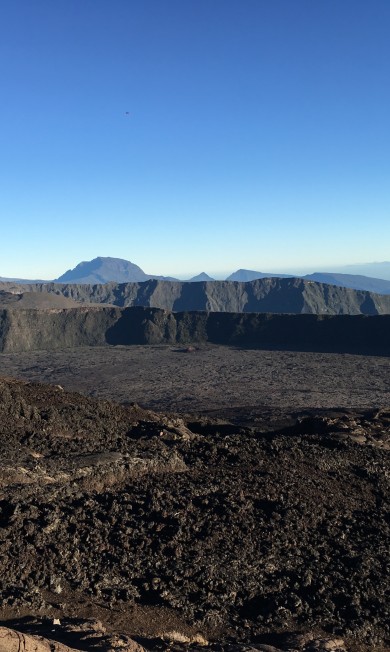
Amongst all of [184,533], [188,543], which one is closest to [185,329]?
[184,533]

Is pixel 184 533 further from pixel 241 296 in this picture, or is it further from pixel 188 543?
pixel 241 296

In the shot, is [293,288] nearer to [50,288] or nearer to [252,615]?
[50,288]

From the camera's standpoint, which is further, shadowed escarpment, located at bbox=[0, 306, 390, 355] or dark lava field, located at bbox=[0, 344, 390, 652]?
shadowed escarpment, located at bbox=[0, 306, 390, 355]

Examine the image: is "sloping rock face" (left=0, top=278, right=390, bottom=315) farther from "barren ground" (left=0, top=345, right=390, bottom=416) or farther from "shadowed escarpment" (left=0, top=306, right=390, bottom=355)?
"barren ground" (left=0, top=345, right=390, bottom=416)

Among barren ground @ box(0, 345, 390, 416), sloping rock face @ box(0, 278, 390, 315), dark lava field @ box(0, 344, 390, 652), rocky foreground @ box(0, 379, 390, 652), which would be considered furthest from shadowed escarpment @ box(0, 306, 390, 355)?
rocky foreground @ box(0, 379, 390, 652)

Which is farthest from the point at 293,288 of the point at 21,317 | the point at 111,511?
the point at 111,511

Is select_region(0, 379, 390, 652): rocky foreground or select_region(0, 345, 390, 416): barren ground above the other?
select_region(0, 379, 390, 652): rocky foreground
